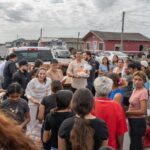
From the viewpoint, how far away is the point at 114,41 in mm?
65812

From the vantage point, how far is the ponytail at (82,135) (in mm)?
3514

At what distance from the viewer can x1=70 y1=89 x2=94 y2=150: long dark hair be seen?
352cm

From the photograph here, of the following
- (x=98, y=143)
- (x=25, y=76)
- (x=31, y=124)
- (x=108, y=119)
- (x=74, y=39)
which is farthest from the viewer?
(x=74, y=39)

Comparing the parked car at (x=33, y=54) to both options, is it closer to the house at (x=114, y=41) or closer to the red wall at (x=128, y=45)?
the house at (x=114, y=41)

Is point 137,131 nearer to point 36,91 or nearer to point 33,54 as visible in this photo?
point 36,91

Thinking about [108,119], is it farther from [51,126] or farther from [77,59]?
[77,59]

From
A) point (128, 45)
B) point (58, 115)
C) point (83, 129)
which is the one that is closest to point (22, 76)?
point (58, 115)

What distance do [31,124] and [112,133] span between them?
3.43 meters

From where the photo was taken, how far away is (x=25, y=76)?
873cm

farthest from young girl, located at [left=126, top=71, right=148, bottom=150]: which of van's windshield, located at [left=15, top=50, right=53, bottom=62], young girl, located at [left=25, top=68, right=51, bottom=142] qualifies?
van's windshield, located at [left=15, top=50, right=53, bottom=62]

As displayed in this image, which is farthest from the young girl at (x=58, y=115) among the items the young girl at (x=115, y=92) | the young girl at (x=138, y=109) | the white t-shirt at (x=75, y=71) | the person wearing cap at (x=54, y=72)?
the white t-shirt at (x=75, y=71)

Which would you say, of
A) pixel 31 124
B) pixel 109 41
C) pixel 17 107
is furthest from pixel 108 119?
pixel 109 41

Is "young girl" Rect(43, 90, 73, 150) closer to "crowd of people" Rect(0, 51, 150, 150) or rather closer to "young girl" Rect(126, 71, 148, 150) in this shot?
"crowd of people" Rect(0, 51, 150, 150)

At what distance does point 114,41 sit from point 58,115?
62.0 m
